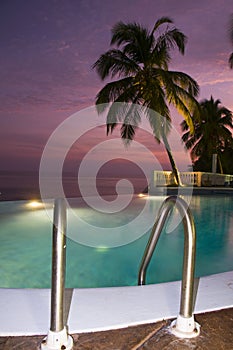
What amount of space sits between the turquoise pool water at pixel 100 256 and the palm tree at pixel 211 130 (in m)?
13.6

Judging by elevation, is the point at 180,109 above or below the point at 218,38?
below

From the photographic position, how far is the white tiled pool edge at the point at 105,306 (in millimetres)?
1108

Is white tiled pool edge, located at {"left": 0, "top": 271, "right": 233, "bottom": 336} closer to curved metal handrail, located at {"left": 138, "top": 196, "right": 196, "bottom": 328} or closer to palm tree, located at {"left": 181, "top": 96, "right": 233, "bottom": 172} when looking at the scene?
curved metal handrail, located at {"left": 138, "top": 196, "right": 196, "bottom": 328}

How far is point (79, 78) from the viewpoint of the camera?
41.4 ft

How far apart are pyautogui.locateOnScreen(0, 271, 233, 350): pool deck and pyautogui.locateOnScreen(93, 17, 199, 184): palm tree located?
10133 mm

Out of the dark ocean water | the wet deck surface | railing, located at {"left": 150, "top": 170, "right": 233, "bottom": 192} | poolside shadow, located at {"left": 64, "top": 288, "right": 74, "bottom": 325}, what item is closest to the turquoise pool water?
poolside shadow, located at {"left": 64, "top": 288, "right": 74, "bottom": 325}

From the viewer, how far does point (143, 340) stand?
40.9 inches

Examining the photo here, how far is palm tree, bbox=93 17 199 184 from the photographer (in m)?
11.0

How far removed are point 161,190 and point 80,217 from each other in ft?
21.8

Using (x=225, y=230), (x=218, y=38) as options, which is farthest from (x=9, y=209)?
(x=218, y=38)

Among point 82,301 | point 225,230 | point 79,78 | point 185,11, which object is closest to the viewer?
point 82,301

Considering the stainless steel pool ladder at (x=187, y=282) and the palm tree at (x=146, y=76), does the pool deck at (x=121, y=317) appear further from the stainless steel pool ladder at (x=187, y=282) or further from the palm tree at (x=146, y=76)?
the palm tree at (x=146, y=76)

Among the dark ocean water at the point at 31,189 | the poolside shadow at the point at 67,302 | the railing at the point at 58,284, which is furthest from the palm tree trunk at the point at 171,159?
the railing at the point at 58,284

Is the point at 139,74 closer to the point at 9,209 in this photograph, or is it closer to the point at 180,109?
the point at 180,109
